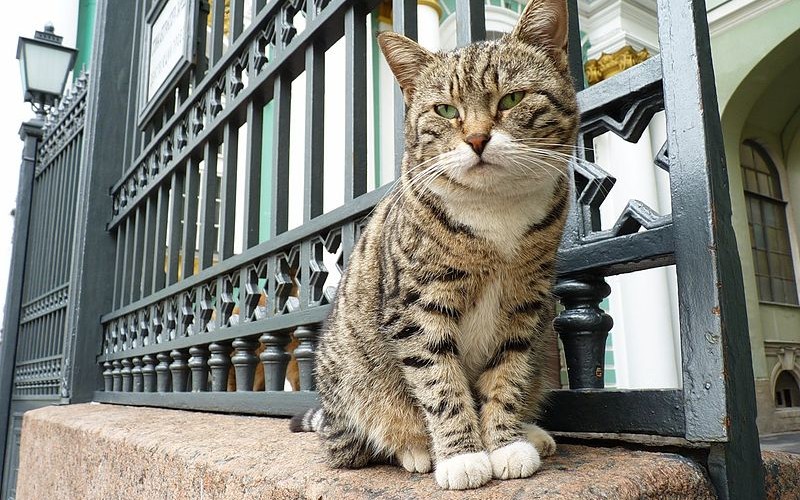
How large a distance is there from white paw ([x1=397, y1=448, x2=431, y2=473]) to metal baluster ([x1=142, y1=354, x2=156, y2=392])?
1.84 metres

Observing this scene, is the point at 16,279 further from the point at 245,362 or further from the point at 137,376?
the point at 245,362

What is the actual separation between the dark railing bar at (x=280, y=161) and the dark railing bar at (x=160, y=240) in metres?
0.98

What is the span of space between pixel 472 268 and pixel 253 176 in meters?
1.12

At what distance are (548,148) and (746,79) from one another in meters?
5.87

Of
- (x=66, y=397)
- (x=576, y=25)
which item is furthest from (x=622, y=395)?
(x=66, y=397)

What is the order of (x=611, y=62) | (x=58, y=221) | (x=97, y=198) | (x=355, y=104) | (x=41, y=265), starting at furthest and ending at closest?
(x=611, y=62)
(x=41, y=265)
(x=58, y=221)
(x=97, y=198)
(x=355, y=104)

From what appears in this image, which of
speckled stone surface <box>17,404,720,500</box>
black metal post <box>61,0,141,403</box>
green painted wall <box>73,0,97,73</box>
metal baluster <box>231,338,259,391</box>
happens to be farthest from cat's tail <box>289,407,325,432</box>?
green painted wall <box>73,0,97,73</box>

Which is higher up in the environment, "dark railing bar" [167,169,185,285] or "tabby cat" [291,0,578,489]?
"dark railing bar" [167,169,185,285]

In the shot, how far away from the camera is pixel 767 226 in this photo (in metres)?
7.46

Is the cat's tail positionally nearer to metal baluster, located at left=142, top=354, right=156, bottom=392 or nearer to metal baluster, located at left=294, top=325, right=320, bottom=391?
metal baluster, located at left=294, top=325, right=320, bottom=391

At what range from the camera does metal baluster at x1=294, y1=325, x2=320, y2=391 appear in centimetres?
140

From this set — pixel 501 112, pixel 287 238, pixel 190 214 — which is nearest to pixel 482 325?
pixel 501 112

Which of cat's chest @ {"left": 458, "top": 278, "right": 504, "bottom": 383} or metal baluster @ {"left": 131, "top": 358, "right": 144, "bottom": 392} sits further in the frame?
metal baluster @ {"left": 131, "top": 358, "right": 144, "bottom": 392}

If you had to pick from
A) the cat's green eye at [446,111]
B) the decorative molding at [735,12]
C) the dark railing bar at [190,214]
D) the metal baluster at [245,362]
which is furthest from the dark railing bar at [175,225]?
the decorative molding at [735,12]
